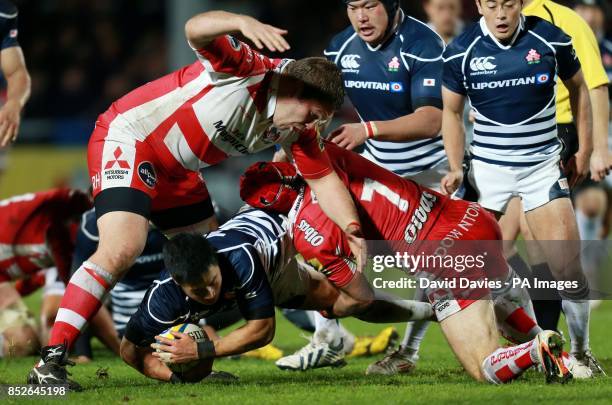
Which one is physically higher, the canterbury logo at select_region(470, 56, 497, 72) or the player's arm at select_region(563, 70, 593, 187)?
the canterbury logo at select_region(470, 56, 497, 72)

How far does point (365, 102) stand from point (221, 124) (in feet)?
5.32

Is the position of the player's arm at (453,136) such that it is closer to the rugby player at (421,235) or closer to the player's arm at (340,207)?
the rugby player at (421,235)

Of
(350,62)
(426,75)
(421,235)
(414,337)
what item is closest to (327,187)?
(421,235)

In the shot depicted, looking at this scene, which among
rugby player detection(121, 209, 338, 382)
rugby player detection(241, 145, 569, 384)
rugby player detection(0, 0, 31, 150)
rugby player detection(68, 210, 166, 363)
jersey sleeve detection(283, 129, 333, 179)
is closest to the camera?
rugby player detection(121, 209, 338, 382)

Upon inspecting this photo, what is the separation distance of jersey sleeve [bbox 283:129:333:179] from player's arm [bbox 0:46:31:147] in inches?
80.2

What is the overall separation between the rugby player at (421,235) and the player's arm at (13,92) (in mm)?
1692

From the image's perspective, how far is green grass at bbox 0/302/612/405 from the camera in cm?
561

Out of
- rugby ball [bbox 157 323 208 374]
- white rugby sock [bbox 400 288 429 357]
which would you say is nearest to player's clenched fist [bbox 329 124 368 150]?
white rugby sock [bbox 400 288 429 357]

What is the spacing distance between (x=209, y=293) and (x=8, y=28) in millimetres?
3430

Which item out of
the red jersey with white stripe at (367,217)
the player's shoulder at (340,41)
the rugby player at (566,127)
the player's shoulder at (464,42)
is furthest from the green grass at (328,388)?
the player's shoulder at (340,41)

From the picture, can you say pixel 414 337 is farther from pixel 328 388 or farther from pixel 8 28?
pixel 8 28

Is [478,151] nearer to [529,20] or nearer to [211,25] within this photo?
[529,20]

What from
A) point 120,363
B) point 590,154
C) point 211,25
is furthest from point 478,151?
point 120,363

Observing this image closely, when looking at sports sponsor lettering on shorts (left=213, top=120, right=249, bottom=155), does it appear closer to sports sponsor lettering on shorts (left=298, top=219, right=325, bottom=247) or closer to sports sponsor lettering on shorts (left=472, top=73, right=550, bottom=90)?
sports sponsor lettering on shorts (left=298, top=219, right=325, bottom=247)
